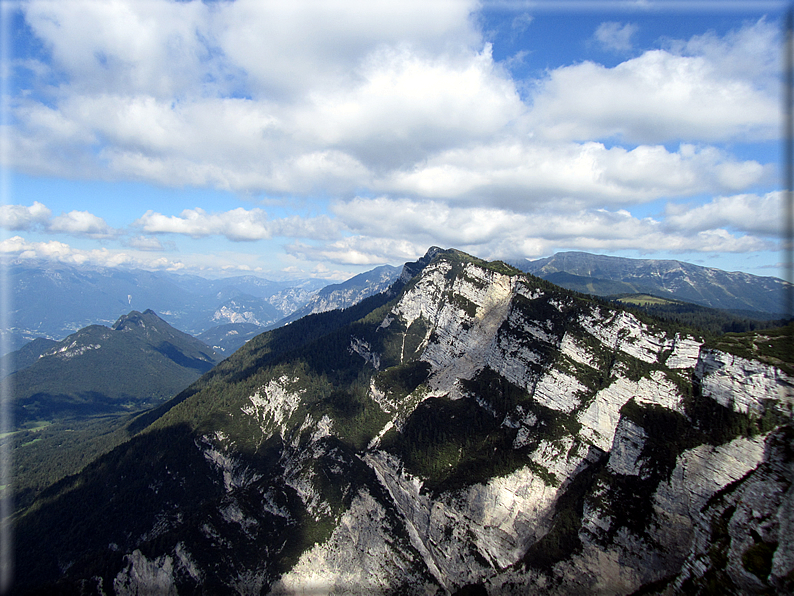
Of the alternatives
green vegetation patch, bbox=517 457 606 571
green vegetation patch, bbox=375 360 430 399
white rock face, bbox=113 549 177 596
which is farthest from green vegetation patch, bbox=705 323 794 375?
white rock face, bbox=113 549 177 596

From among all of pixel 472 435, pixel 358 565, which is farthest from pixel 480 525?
pixel 358 565

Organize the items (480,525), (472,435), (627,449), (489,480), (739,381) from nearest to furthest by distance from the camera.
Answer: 1. (739,381)
2. (627,449)
3. (480,525)
4. (489,480)
5. (472,435)

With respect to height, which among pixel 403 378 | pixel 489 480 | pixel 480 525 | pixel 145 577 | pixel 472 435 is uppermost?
pixel 403 378

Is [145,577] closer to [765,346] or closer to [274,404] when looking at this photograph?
[274,404]

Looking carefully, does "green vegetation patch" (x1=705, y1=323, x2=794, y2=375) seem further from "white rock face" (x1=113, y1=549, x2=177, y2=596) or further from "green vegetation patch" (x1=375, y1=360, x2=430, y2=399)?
"white rock face" (x1=113, y1=549, x2=177, y2=596)

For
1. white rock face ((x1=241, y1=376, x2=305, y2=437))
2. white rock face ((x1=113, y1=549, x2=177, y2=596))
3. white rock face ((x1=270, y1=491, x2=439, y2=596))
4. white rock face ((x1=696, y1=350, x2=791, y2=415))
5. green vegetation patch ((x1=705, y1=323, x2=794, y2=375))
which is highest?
green vegetation patch ((x1=705, y1=323, x2=794, y2=375))

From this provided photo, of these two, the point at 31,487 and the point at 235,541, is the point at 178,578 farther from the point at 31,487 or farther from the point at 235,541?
the point at 31,487

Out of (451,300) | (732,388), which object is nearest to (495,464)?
(732,388)

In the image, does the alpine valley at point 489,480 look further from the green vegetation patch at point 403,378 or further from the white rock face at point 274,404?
the white rock face at point 274,404

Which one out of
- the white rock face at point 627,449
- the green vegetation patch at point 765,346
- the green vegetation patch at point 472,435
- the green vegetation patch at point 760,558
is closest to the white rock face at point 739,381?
the green vegetation patch at point 765,346
